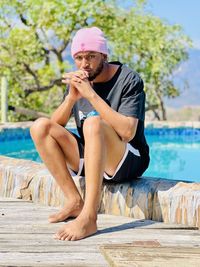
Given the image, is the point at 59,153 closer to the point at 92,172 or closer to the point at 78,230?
the point at 92,172

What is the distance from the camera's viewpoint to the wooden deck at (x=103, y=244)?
208 cm

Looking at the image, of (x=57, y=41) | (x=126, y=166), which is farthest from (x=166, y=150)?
(x=126, y=166)

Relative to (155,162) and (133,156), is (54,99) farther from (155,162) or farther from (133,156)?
(133,156)

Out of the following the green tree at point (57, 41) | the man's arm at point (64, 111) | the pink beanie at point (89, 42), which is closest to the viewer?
the pink beanie at point (89, 42)

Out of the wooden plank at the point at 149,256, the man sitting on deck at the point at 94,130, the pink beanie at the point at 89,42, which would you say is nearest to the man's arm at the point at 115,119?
the man sitting on deck at the point at 94,130

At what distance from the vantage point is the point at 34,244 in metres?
2.30

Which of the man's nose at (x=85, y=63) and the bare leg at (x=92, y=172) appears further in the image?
the man's nose at (x=85, y=63)

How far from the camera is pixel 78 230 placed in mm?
2408

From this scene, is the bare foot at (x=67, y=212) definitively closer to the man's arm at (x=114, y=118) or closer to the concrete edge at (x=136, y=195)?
the concrete edge at (x=136, y=195)

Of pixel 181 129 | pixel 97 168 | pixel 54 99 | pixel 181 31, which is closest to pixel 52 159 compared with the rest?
pixel 97 168

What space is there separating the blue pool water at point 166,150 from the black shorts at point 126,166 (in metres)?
3.74

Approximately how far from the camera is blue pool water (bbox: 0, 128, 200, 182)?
6.85 metres

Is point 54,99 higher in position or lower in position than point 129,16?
lower

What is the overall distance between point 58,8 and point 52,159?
24.1ft
